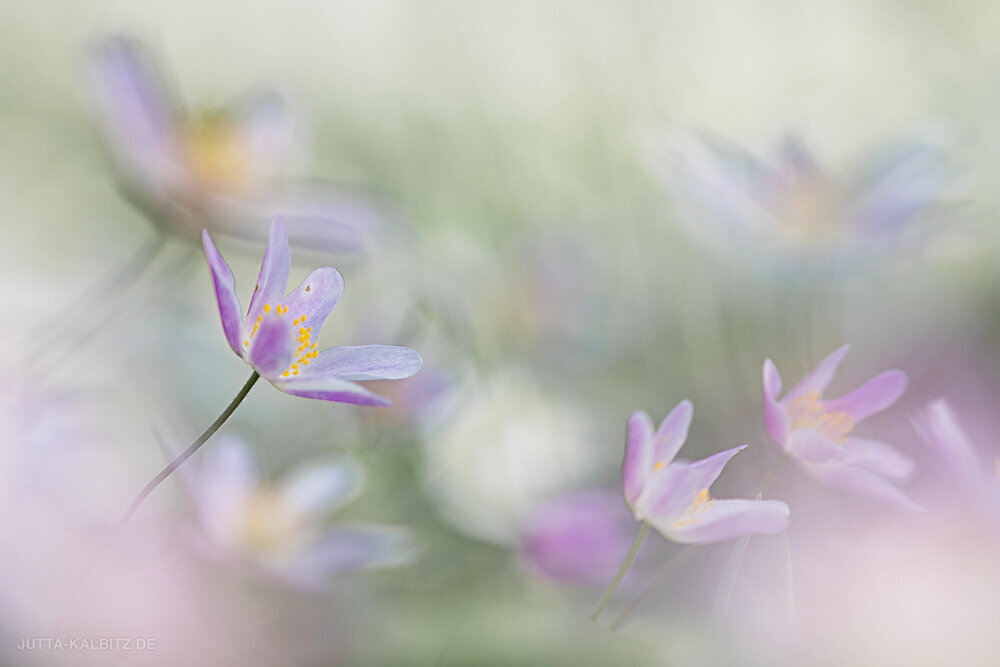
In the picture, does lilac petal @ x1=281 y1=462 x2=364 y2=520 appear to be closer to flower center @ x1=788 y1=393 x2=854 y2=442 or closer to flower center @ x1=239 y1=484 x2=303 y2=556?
flower center @ x1=239 y1=484 x2=303 y2=556

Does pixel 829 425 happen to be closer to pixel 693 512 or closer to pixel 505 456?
pixel 693 512

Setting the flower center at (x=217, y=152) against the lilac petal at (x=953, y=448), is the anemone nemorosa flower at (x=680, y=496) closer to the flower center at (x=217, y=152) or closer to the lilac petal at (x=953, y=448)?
the lilac petal at (x=953, y=448)

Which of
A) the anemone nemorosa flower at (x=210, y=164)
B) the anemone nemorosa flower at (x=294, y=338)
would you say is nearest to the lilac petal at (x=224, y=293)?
the anemone nemorosa flower at (x=294, y=338)

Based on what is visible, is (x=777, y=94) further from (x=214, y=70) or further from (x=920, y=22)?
(x=214, y=70)

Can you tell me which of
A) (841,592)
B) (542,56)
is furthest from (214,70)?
(841,592)

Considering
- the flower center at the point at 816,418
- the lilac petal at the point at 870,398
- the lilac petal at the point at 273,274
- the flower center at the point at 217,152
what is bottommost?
the lilac petal at the point at 273,274

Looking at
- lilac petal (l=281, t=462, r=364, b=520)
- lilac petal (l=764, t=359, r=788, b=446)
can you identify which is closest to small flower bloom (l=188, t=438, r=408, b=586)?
lilac petal (l=281, t=462, r=364, b=520)
